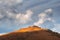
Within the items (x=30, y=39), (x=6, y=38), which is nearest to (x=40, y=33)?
(x=30, y=39)

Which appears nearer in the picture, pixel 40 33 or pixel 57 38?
pixel 57 38

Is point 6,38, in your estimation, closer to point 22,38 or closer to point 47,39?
point 22,38

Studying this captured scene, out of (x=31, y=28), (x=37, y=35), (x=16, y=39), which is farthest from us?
(x=31, y=28)

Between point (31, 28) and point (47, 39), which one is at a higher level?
point (31, 28)

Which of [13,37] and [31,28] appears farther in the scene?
[31,28]

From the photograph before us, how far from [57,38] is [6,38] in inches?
960

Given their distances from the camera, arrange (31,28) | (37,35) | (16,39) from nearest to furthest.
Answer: (16,39) < (37,35) < (31,28)

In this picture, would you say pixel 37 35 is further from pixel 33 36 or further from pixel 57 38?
pixel 57 38

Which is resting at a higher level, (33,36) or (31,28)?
(31,28)

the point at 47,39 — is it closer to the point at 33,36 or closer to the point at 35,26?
the point at 33,36

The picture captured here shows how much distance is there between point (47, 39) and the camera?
101m

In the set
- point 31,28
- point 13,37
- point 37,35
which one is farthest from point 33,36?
point 31,28

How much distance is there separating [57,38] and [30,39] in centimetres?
1349

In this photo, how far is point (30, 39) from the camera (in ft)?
329
